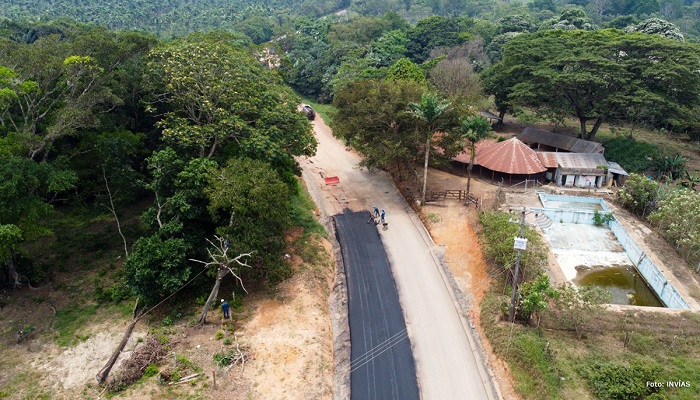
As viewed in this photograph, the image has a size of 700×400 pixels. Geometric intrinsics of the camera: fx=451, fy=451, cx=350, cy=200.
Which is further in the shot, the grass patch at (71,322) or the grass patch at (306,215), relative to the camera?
the grass patch at (306,215)

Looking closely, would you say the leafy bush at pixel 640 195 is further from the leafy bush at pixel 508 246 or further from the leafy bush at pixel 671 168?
the leafy bush at pixel 508 246

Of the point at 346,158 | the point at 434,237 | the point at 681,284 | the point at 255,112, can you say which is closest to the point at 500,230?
the point at 434,237

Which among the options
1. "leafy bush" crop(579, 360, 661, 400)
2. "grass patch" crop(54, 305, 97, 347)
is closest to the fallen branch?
"grass patch" crop(54, 305, 97, 347)

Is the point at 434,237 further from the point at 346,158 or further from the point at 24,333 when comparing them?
the point at 24,333

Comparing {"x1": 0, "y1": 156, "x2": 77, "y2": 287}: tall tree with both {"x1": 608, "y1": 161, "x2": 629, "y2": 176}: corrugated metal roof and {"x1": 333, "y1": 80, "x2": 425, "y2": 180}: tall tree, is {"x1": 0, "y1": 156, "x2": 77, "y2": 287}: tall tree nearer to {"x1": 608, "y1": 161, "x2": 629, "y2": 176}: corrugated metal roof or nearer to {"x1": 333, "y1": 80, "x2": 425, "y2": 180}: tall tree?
{"x1": 333, "y1": 80, "x2": 425, "y2": 180}: tall tree

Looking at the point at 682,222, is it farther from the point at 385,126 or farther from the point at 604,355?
the point at 385,126

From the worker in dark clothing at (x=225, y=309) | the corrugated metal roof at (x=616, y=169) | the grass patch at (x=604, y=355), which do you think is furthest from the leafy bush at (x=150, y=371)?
the corrugated metal roof at (x=616, y=169)

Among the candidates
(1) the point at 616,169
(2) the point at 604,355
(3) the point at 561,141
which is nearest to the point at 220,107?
(2) the point at 604,355
